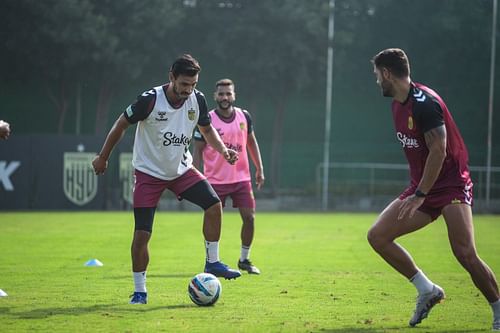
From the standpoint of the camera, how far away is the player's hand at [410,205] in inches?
292

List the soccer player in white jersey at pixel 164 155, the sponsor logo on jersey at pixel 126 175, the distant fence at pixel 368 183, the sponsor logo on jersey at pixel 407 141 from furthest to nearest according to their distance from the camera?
1. the distant fence at pixel 368 183
2. the sponsor logo on jersey at pixel 126 175
3. the soccer player in white jersey at pixel 164 155
4. the sponsor logo on jersey at pixel 407 141

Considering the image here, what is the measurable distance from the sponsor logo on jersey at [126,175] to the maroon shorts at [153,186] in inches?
759

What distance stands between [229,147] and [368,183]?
18.9m

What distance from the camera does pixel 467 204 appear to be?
7582mm

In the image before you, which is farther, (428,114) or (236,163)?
(236,163)

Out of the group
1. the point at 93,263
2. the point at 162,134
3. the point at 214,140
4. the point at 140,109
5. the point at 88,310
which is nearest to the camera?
the point at 88,310

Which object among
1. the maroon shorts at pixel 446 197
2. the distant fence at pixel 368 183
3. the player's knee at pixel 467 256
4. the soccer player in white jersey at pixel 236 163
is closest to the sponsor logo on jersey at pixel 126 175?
the distant fence at pixel 368 183

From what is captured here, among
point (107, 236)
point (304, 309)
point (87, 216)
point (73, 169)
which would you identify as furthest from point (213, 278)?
point (73, 169)

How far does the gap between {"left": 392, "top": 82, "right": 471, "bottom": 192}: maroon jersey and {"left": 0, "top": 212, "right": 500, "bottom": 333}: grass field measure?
3.99ft

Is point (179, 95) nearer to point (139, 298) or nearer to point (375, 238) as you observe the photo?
point (139, 298)

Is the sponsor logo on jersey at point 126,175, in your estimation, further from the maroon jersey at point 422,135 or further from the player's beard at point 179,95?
the maroon jersey at point 422,135

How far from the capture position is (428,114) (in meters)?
7.33

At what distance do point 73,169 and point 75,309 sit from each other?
19745 mm

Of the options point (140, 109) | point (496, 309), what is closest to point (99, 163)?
point (140, 109)
